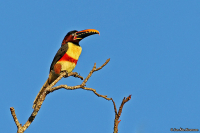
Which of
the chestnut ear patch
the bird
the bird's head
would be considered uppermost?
the bird's head

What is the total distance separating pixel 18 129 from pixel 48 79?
11.0 feet

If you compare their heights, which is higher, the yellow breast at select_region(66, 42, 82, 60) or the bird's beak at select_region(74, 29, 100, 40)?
the bird's beak at select_region(74, 29, 100, 40)

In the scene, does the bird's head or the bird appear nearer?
the bird

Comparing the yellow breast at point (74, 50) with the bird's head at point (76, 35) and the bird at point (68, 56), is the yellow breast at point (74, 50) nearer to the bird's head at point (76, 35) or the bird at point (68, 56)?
the bird at point (68, 56)

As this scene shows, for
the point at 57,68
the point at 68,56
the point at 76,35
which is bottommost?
the point at 57,68

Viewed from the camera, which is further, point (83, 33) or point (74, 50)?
point (83, 33)

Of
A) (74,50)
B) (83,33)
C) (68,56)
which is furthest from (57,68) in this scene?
(83,33)

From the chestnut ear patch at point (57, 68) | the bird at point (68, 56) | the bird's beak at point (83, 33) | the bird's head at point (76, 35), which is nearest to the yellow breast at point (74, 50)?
the bird at point (68, 56)

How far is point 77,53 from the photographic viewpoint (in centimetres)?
1023

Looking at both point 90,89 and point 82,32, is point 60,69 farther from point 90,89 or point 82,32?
point 90,89

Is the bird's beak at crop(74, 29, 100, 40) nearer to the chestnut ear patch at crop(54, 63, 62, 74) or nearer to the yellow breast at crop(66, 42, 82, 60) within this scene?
the yellow breast at crop(66, 42, 82, 60)

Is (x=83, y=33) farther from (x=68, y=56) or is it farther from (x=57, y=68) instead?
(x=57, y=68)

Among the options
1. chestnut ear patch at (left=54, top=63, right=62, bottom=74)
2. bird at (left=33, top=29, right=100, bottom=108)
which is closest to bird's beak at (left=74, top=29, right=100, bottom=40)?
bird at (left=33, top=29, right=100, bottom=108)

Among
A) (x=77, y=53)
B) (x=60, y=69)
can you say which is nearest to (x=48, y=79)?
(x=60, y=69)
